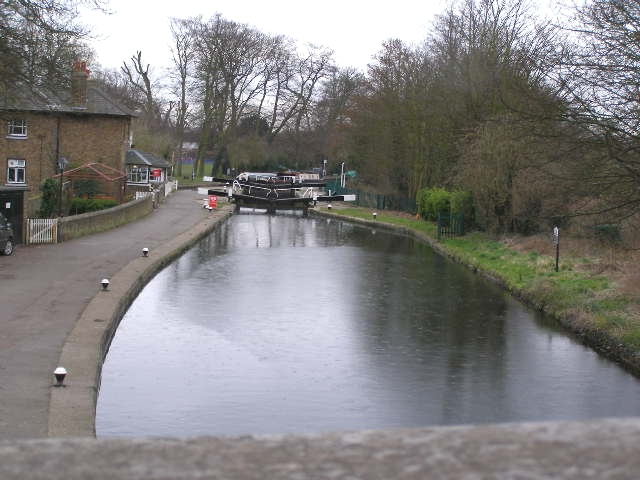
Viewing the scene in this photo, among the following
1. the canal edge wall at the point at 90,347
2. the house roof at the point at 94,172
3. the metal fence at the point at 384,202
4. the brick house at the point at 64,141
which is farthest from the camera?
the metal fence at the point at 384,202

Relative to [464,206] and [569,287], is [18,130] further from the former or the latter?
[569,287]

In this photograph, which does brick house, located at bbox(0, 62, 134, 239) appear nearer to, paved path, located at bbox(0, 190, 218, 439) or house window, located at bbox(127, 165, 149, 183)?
house window, located at bbox(127, 165, 149, 183)

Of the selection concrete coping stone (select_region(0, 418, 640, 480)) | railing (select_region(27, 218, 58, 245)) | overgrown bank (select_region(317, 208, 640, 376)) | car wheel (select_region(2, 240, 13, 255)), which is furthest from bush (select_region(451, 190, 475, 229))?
concrete coping stone (select_region(0, 418, 640, 480))

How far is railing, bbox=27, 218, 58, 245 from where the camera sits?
28.3 m

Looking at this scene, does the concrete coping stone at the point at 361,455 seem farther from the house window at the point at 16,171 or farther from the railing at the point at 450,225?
the house window at the point at 16,171

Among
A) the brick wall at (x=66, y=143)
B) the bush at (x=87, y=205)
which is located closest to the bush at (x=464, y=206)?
the bush at (x=87, y=205)

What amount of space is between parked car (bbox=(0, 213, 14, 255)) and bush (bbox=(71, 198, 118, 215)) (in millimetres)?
16136

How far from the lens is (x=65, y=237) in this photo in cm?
2984

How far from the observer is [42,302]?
700 inches

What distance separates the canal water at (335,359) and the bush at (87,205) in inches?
635

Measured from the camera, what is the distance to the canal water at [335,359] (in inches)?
491

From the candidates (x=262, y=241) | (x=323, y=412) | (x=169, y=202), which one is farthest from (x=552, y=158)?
(x=169, y=202)

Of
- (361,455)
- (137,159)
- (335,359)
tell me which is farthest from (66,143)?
(361,455)

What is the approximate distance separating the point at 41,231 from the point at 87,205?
45.8 ft
